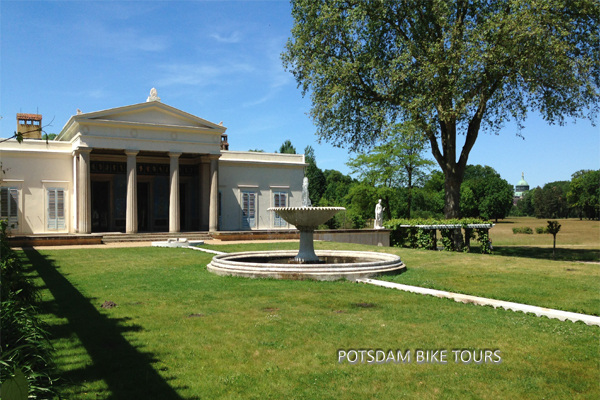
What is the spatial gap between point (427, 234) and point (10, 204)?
23079 mm

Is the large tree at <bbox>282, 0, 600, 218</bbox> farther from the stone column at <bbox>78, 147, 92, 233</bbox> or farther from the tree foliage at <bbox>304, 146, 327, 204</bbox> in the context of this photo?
the tree foliage at <bbox>304, 146, 327, 204</bbox>

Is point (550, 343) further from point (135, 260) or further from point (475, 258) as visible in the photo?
point (135, 260)

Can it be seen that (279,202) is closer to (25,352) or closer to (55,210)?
(55,210)

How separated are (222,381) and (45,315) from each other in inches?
170

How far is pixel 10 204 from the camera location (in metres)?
27.5

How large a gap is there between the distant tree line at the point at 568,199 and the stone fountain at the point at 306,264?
248ft

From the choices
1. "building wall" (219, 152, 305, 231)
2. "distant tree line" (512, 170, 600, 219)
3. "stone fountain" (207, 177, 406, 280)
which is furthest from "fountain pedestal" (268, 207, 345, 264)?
"distant tree line" (512, 170, 600, 219)

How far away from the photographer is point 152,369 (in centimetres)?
548

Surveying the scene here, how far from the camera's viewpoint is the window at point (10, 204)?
89.4 ft

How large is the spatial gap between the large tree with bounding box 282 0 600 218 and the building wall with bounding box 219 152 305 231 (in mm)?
9281

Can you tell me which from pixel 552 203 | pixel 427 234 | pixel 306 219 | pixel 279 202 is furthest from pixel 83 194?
pixel 552 203

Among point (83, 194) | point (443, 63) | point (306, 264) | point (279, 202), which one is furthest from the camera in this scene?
point (279, 202)

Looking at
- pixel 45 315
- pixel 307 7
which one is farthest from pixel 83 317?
pixel 307 7

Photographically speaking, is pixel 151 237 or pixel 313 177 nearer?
pixel 151 237
